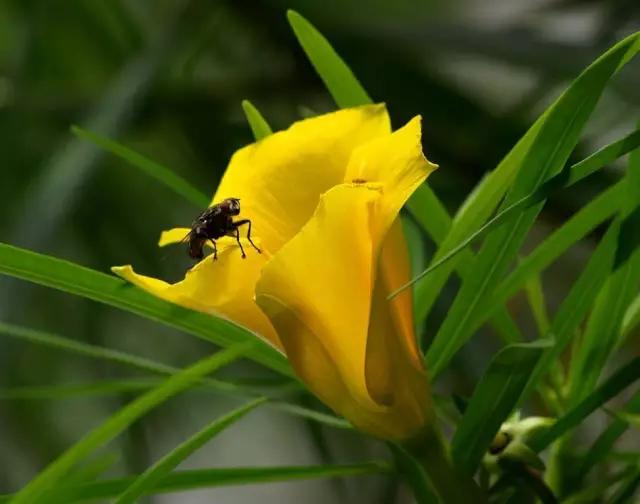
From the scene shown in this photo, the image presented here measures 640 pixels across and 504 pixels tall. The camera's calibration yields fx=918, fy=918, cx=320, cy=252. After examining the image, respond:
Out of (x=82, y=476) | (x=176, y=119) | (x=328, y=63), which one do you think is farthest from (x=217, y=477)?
(x=176, y=119)

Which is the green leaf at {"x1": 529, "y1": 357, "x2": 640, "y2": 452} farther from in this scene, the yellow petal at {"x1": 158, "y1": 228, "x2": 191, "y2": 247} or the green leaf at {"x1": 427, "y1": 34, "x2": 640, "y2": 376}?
the yellow petal at {"x1": 158, "y1": 228, "x2": 191, "y2": 247}

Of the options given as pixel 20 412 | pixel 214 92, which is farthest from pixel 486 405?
pixel 20 412

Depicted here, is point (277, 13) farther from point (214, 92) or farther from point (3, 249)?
point (3, 249)

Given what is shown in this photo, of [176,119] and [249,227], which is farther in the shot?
[176,119]

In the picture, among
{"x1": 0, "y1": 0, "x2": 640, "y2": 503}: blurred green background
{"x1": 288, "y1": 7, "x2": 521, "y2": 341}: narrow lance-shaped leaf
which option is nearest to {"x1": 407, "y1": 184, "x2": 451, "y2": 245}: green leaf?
{"x1": 288, "y1": 7, "x2": 521, "y2": 341}: narrow lance-shaped leaf

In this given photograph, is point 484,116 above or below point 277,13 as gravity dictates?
below

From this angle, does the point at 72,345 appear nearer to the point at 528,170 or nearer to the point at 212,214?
the point at 212,214

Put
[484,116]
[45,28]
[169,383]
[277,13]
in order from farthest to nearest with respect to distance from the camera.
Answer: [45,28] → [277,13] → [484,116] → [169,383]
